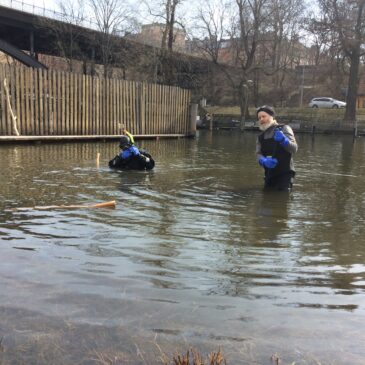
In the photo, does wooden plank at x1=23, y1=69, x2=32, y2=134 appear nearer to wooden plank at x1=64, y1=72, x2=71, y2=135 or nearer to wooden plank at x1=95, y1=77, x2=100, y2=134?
wooden plank at x1=64, y1=72, x2=71, y2=135

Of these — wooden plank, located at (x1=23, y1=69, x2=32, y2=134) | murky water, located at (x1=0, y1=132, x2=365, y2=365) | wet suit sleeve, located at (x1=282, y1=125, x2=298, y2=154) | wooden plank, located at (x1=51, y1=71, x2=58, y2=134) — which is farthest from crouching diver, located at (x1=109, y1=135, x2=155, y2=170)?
wooden plank, located at (x1=51, y1=71, x2=58, y2=134)

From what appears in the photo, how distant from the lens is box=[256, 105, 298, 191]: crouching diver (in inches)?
321

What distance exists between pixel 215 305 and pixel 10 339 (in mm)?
1502

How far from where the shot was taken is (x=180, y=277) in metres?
4.14

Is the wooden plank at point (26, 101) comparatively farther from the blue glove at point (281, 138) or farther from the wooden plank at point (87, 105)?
the blue glove at point (281, 138)

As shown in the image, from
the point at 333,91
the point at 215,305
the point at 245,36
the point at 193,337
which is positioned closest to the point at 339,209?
the point at 215,305

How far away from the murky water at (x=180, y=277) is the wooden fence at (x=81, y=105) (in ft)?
33.8

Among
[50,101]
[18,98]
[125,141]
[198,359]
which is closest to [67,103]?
[50,101]

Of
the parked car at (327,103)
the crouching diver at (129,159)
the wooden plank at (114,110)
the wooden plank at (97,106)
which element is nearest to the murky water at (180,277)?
the crouching diver at (129,159)

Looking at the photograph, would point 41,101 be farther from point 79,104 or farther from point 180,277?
point 180,277

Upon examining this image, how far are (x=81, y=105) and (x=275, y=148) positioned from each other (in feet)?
48.0

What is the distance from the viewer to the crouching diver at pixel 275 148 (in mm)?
8148

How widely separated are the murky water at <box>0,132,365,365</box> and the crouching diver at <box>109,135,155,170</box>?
112 inches

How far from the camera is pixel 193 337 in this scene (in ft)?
9.98
